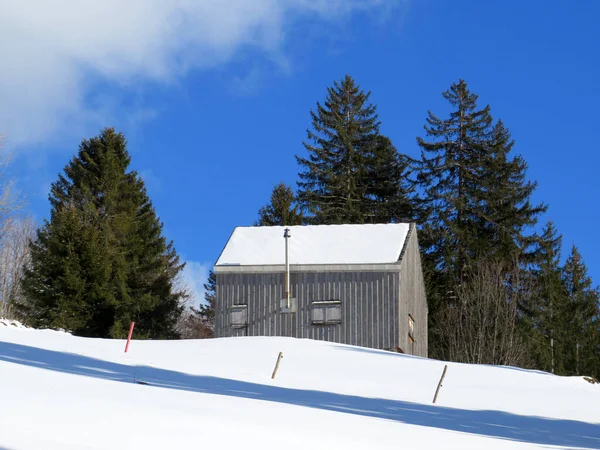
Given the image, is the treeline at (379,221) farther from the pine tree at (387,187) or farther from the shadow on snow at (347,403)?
the shadow on snow at (347,403)

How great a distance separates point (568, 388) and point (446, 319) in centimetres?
1699

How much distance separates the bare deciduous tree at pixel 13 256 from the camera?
46.2 metres

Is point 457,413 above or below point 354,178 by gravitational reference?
below

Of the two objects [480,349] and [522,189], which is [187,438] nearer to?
[480,349]

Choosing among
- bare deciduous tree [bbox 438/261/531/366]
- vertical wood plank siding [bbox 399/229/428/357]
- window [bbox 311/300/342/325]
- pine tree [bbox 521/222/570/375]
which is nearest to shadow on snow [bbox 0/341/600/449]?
window [bbox 311/300/342/325]

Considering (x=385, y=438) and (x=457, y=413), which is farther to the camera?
(x=457, y=413)

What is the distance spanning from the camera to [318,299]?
2936 cm

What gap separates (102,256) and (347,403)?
22247 mm

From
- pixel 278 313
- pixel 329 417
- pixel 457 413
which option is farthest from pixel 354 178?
pixel 329 417

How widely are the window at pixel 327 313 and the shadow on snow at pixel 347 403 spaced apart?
11387mm

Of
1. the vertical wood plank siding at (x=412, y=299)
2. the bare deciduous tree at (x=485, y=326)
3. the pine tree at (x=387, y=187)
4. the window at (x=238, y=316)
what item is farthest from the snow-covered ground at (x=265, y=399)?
the pine tree at (x=387, y=187)

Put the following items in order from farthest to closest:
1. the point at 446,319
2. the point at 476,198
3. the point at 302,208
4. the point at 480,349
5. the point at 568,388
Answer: the point at 302,208, the point at 476,198, the point at 446,319, the point at 480,349, the point at 568,388

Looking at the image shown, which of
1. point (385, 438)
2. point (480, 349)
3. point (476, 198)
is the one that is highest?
point (476, 198)

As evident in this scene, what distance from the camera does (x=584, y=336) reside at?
50.2 m
